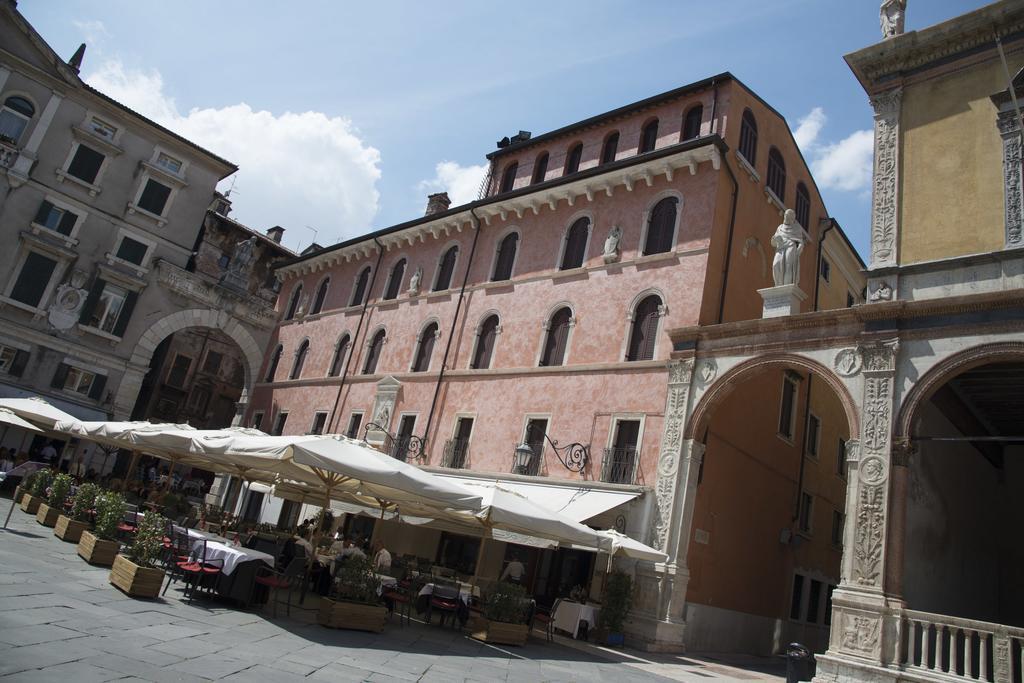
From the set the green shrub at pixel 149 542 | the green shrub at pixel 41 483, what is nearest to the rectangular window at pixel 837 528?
the green shrub at pixel 149 542

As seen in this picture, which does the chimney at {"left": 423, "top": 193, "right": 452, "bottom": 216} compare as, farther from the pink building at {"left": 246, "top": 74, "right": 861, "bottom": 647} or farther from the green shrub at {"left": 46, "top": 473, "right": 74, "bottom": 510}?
the green shrub at {"left": 46, "top": 473, "right": 74, "bottom": 510}

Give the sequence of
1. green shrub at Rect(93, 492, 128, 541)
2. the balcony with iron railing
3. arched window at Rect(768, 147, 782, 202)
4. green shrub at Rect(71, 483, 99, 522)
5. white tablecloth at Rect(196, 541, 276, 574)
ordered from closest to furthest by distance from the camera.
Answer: white tablecloth at Rect(196, 541, 276, 574) → green shrub at Rect(93, 492, 128, 541) → green shrub at Rect(71, 483, 99, 522) → the balcony with iron railing → arched window at Rect(768, 147, 782, 202)

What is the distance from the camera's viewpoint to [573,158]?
23.0 meters

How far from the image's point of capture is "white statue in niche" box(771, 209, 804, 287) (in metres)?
15.2

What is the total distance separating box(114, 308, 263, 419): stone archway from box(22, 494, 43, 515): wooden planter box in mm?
13703

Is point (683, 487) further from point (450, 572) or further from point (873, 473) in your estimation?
point (450, 572)

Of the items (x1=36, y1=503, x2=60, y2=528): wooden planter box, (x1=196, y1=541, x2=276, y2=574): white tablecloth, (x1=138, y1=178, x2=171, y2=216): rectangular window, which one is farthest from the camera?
(x1=138, y1=178, x2=171, y2=216): rectangular window

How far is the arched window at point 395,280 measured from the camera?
2684cm

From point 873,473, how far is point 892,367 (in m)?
1.98

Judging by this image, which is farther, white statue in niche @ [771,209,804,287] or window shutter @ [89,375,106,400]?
window shutter @ [89,375,106,400]

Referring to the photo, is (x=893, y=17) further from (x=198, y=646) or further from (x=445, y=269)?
(x=198, y=646)

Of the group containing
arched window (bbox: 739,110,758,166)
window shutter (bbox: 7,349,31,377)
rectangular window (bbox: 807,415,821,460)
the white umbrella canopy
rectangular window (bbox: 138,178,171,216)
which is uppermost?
arched window (bbox: 739,110,758,166)

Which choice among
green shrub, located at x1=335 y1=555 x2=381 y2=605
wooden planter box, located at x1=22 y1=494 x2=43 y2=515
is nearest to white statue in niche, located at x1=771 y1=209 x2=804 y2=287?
green shrub, located at x1=335 y1=555 x2=381 y2=605

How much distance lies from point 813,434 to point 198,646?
19383 millimetres
